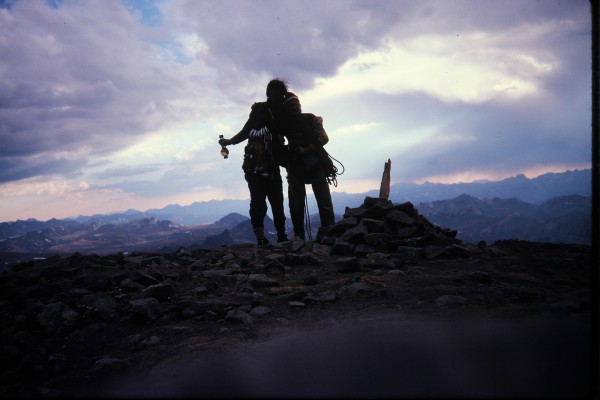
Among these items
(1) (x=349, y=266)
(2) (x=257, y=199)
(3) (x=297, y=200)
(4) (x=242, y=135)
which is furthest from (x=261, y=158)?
(1) (x=349, y=266)

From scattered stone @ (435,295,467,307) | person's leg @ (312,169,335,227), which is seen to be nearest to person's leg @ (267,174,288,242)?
person's leg @ (312,169,335,227)

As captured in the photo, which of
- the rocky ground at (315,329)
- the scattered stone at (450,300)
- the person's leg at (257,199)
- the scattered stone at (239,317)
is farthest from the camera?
the person's leg at (257,199)

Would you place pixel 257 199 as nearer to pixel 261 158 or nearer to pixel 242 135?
pixel 261 158

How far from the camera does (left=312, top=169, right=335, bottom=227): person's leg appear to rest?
8.73 metres

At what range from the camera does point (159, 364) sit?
256cm

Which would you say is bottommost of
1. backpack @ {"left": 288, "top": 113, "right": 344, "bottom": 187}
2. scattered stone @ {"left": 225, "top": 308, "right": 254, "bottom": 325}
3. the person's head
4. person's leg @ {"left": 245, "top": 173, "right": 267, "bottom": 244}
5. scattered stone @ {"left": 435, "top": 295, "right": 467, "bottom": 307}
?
scattered stone @ {"left": 225, "top": 308, "right": 254, "bottom": 325}

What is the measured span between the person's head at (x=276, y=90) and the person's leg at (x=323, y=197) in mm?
2109

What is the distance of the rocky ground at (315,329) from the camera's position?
1.78m

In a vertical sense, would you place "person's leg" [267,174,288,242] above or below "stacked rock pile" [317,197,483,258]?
above

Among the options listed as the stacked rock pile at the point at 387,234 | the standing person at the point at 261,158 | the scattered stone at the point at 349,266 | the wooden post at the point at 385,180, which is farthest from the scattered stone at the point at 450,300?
the wooden post at the point at 385,180

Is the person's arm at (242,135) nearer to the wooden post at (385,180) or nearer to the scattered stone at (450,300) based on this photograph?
the wooden post at (385,180)

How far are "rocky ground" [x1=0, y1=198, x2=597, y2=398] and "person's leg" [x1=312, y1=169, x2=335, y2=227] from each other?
313cm

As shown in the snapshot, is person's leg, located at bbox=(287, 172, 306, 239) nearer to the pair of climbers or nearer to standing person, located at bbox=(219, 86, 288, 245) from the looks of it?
the pair of climbers

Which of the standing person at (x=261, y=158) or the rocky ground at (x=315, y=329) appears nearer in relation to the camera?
the rocky ground at (x=315, y=329)
